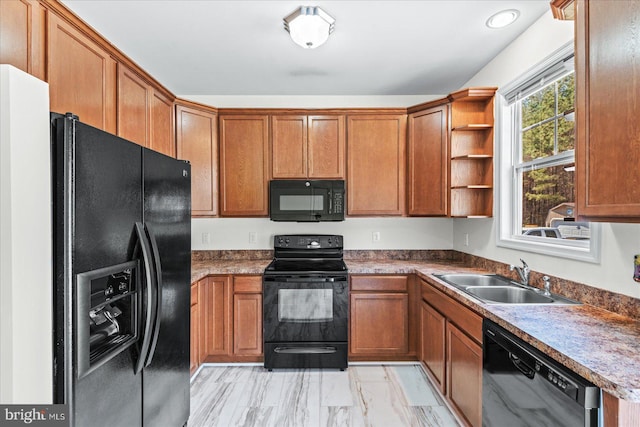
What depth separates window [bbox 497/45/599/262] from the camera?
1.86 metres

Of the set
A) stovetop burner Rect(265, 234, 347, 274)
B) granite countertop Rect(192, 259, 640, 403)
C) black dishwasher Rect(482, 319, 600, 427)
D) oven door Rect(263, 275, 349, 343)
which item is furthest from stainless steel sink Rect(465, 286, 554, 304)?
stovetop burner Rect(265, 234, 347, 274)

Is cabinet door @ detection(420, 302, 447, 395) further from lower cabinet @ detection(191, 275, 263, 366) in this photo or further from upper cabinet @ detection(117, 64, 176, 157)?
upper cabinet @ detection(117, 64, 176, 157)

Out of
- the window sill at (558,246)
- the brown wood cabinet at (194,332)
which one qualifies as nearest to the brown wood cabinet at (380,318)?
the window sill at (558,246)

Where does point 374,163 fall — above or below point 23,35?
below

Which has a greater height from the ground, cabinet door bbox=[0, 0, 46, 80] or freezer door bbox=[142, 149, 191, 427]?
cabinet door bbox=[0, 0, 46, 80]

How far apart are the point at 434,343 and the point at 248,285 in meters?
1.57

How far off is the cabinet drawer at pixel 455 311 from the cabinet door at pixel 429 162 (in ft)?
2.36

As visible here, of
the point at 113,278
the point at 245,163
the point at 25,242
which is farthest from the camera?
the point at 245,163

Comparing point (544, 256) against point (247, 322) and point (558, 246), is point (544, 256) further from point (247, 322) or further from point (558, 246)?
point (247, 322)

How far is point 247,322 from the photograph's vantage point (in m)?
2.78

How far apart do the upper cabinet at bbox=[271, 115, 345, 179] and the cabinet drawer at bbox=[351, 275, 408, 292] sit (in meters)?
1.00

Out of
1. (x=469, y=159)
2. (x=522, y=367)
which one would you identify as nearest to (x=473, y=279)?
(x=469, y=159)

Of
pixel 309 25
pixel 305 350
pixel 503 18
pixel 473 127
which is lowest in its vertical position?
pixel 305 350

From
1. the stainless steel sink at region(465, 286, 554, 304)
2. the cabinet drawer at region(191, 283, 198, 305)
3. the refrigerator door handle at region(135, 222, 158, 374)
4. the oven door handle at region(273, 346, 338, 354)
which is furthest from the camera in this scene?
the oven door handle at region(273, 346, 338, 354)
